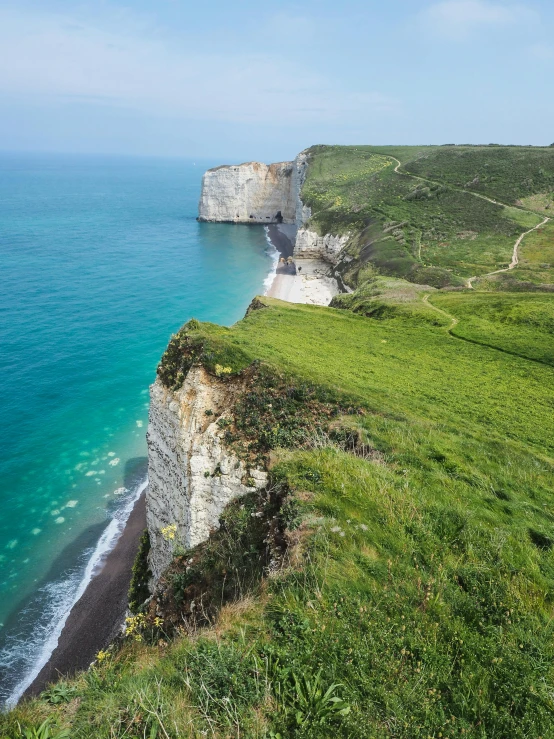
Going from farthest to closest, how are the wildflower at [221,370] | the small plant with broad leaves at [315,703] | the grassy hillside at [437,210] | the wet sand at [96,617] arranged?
the grassy hillside at [437,210] < the wet sand at [96,617] < the wildflower at [221,370] < the small plant with broad leaves at [315,703]

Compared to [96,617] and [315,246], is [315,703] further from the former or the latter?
[315,246]

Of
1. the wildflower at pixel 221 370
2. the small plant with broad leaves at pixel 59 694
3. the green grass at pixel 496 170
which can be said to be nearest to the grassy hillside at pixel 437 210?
the green grass at pixel 496 170

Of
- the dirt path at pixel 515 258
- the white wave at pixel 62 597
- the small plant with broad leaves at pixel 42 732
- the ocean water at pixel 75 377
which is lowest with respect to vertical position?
the white wave at pixel 62 597

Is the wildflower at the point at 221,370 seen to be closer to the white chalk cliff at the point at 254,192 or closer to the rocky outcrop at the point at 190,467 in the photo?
the rocky outcrop at the point at 190,467

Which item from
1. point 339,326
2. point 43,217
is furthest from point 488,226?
point 43,217

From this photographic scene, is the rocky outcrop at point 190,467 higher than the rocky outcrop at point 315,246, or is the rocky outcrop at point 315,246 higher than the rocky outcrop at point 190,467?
the rocky outcrop at point 315,246

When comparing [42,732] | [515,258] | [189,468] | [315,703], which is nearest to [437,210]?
[515,258]
